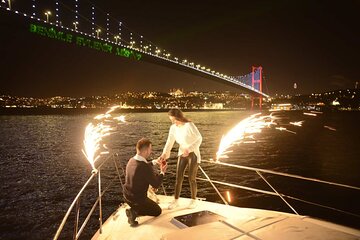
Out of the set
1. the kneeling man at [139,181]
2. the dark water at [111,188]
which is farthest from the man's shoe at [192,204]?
the dark water at [111,188]

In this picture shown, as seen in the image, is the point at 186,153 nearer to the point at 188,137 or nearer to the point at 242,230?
the point at 188,137

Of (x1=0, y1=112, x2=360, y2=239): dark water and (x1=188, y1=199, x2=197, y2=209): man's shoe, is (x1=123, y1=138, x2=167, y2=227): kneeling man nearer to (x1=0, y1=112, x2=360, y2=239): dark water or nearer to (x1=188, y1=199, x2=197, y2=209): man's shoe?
(x1=188, y1=199, x2=197, y2=209): man's shoe

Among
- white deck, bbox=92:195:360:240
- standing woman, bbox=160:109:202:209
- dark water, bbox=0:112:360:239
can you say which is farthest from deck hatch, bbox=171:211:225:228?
dark water, bbox=0:112:360:239

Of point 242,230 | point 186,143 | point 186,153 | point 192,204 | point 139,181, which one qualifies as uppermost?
point 186,143

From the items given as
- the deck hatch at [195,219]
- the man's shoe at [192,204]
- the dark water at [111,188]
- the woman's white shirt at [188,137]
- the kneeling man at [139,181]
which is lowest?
the dark water at [111,188]

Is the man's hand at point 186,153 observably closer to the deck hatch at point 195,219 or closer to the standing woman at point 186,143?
the standing woman at point 186,143

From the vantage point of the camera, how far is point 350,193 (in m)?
13.4

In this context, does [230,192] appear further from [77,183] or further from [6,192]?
[6,192]

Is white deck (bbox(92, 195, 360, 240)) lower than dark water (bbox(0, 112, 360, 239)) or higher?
higher

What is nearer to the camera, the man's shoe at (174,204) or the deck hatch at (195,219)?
the deck hatch at (195,219)

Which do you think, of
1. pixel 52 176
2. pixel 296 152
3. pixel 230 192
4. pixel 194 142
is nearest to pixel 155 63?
pixel 296 152

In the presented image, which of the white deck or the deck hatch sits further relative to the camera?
the deck hatch

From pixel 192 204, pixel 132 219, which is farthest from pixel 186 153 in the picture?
pixel 132 219

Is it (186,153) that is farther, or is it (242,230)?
(186,153)
